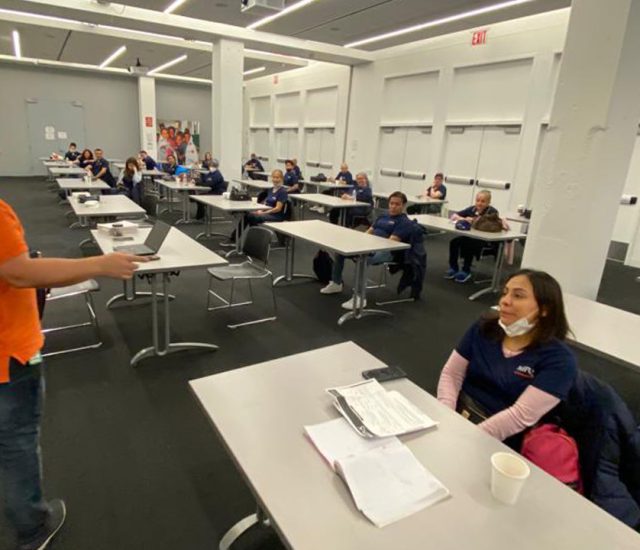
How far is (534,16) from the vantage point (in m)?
7.22

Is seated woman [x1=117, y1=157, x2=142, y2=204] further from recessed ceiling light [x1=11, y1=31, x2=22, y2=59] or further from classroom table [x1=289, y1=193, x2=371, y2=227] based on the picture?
recessed ceiling light [x1=11, y1=31, x2=22, y2=59]

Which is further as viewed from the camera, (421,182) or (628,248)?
(421,182)

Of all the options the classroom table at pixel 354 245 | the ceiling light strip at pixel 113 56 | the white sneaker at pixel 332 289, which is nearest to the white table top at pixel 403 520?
the classroom table at pixel 354 245

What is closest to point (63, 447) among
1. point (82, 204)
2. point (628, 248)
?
point (82, 204)

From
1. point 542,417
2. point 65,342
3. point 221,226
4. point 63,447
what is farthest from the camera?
point 221,226

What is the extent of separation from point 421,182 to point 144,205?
590 cm

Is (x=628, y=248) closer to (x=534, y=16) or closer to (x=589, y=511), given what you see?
(x=534, y=16)

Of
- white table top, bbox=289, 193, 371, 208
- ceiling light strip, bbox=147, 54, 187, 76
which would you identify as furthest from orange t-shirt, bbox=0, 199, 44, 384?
ceiling light strip, bbox=147, 54, 187, 76

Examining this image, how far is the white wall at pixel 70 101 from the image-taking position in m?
14.1

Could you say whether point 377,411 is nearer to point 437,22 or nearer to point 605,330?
point 605,330

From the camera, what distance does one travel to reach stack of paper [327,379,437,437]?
1.31 m

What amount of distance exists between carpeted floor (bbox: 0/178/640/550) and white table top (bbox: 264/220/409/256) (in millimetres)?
706

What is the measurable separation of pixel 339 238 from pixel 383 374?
278 cm

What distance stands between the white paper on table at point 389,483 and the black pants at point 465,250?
4669mm
